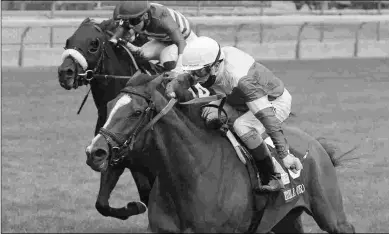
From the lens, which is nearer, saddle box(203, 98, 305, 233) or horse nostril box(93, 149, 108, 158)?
horse nostril box(93, 149, 108, 158)

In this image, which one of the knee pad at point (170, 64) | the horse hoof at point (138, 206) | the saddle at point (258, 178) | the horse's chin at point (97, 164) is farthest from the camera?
the knee pad at point (170, 64)

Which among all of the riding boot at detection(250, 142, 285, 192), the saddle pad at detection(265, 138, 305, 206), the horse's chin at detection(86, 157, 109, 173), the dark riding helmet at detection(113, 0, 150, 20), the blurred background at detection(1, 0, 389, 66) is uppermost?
the dark riding helmet at detection(113, 0, 150, 20)

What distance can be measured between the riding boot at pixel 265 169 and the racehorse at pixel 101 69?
5.10 feet

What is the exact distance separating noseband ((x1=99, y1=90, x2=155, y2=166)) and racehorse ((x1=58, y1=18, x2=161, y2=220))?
6.02ft

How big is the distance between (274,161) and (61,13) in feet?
57.2

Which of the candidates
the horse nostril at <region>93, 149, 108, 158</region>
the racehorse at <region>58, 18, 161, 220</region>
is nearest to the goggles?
the racehorse at <region>58, 18, 161, 220</region>

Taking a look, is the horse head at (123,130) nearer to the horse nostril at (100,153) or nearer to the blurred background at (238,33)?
the horse nostril at (100,153)

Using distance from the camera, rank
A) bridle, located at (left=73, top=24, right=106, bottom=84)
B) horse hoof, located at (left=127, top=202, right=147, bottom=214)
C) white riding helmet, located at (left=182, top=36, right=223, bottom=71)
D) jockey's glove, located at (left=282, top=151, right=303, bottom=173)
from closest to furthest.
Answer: white riding helmet, located at (left=182, top=36, right=223, bottom=71)
jockey's glove, located at (left=282, top=151, right=303, bottom=173)
horse hoof, located at (left=127, top=202, right=147, bottom=214)
bridle, located at (left=73, top=24, right=106, bottom=84)

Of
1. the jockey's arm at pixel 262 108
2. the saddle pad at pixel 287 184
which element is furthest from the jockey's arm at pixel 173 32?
the jockey's arm at pixel 262 108

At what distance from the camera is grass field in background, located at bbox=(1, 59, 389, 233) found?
898cm

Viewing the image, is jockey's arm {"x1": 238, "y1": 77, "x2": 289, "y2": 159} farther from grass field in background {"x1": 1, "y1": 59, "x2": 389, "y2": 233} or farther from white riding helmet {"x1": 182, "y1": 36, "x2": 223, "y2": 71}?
grass field in background {"x1": 1, "y1": 59, "x2": 389, "y2": 233}

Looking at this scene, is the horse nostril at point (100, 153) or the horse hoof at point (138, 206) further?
the horse hoof at point (138, 206)

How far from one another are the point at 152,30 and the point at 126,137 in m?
2.76

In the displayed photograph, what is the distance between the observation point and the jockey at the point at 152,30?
7941mm
